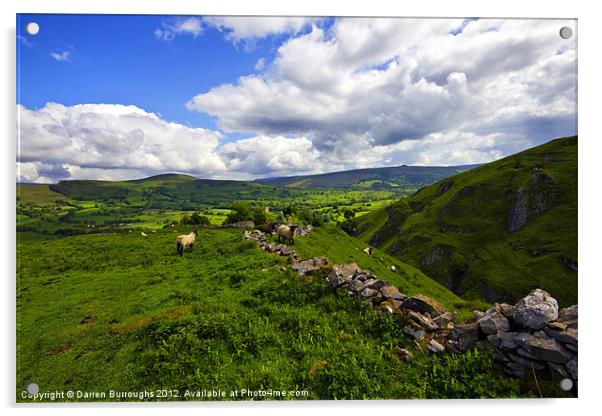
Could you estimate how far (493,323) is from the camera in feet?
23.6

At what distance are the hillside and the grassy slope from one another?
42684 mm

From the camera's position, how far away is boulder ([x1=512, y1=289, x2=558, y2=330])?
676 centimetres

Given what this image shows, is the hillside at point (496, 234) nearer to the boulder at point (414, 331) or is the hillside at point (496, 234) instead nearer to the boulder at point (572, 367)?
the boulder at point (572, 367)

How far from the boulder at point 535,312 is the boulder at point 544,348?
0.29 meters

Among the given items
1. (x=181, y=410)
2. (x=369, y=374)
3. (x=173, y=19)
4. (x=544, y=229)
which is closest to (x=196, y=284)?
(x=181, y=410)

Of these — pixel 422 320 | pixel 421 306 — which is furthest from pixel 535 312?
pixel 421 306

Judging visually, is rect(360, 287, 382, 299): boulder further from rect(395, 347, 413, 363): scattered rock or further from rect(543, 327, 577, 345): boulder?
rect(543, 327, 577, 345): boulder

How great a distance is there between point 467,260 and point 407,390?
7429 centimetres

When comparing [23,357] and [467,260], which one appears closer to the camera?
[23,357]

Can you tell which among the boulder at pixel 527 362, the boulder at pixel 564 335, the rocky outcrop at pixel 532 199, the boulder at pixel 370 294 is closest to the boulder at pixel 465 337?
the boulder at pixel 527 362

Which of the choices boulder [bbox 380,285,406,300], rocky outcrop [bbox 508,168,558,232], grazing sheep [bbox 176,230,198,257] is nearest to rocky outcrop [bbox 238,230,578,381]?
boulder [bbox 380,285,406,300]
